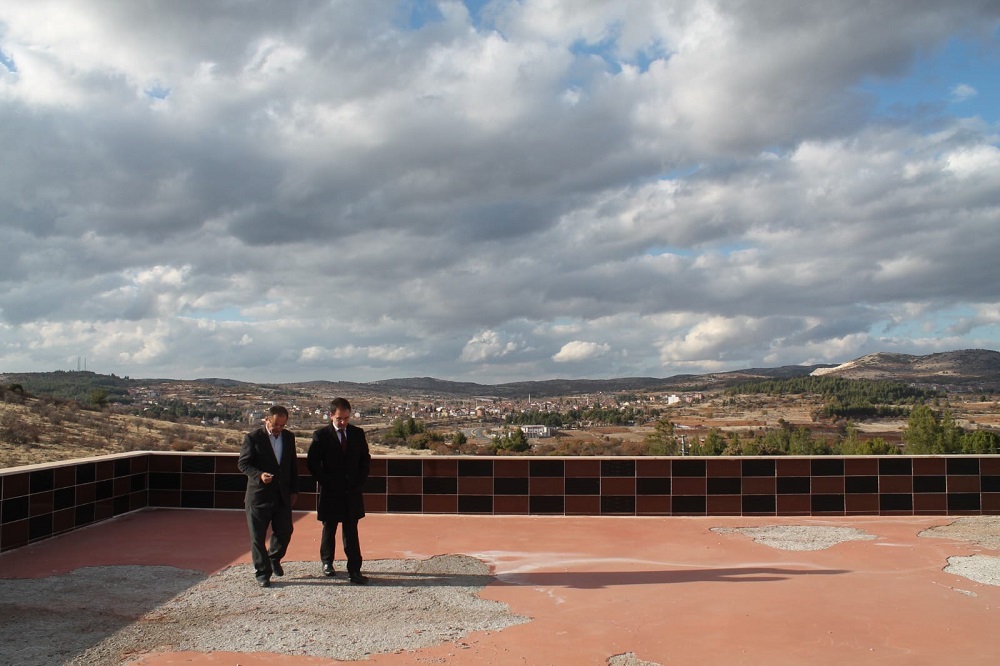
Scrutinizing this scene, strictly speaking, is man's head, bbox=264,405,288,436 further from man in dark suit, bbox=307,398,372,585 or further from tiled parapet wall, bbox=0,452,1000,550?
tiled parapet wall, bbox=0,452,1000,550

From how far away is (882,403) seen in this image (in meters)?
53.5

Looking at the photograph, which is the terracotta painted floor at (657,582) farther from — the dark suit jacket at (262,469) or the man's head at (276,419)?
the man's head at (276,419)

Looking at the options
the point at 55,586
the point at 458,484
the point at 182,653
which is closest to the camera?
the point at 182,653

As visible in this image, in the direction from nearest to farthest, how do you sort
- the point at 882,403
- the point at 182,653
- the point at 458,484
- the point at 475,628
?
the point at 182,653 → the point at 475,628 → the point at 458,484 → the point at 882,403

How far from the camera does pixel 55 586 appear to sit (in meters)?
5.64

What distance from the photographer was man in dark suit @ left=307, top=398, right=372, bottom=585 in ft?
19.4

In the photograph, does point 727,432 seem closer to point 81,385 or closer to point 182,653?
point 81,385

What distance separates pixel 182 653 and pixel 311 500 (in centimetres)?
446

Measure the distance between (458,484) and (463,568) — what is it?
2389mm

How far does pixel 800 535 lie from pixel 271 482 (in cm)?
474

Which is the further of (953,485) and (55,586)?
(953,485)

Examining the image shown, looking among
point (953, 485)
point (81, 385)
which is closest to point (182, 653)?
point (953, 485)

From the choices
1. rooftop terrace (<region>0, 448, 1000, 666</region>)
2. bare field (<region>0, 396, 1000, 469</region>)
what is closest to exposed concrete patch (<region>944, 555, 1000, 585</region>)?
rooftop terrace (<region>0, 448, 1000, 666</region>)

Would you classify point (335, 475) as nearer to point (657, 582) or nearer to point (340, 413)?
point (340, 413)
